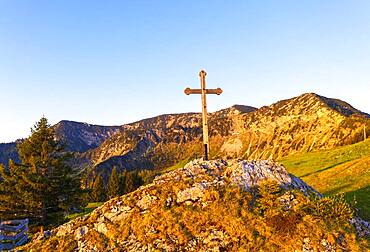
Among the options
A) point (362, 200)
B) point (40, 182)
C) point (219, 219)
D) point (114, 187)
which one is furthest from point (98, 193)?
point (219, 219)

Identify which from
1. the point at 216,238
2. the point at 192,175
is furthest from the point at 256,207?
the point at 192,175

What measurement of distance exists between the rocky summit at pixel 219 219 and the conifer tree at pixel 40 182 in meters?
11.5

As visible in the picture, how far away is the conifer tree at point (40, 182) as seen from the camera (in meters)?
27.9

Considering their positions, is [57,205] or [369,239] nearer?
[369,239]

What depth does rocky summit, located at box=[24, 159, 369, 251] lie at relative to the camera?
13055mm

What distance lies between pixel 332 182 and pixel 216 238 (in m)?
21.4

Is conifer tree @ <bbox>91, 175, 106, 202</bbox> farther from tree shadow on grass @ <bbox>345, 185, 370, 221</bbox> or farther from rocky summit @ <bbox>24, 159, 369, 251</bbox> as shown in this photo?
tree shadow on grass @ <bbox>345, 185, 370, 221</bbox>

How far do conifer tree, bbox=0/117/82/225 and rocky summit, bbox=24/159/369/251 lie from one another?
11.5 m

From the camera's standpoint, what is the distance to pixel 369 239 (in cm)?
1334

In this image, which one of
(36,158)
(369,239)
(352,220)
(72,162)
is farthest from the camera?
(72,162)

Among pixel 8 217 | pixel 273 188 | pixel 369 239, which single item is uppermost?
pixel 273 188

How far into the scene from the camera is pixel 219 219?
558 inches

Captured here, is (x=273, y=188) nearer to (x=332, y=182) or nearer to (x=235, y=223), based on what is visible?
(x=235, y=223)

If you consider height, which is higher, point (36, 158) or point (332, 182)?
point (36, 158)
